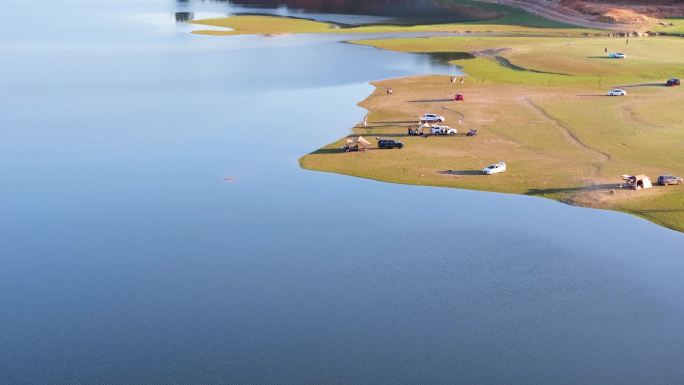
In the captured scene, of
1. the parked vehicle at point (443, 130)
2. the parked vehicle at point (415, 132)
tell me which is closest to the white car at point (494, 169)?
the parked vehicle at point (443, 130)

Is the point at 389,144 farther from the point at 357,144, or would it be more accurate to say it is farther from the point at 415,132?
the point at 415,132

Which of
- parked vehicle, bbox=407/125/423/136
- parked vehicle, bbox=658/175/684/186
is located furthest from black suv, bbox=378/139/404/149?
parked vehicle, bbox=658/175/684/186

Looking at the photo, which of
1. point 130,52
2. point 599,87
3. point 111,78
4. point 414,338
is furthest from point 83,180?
point 130,52

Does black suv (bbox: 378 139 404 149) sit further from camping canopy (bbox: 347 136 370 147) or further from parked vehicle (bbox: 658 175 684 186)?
parked vehicle (bbox: 658 175 684 186)

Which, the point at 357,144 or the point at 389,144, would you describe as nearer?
the point at 357,144

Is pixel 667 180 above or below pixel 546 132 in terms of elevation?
above

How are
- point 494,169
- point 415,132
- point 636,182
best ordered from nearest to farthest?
point 636,182 < point 494,169 < point 415,132

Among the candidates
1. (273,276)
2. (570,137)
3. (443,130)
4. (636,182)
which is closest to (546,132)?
(570,137)
